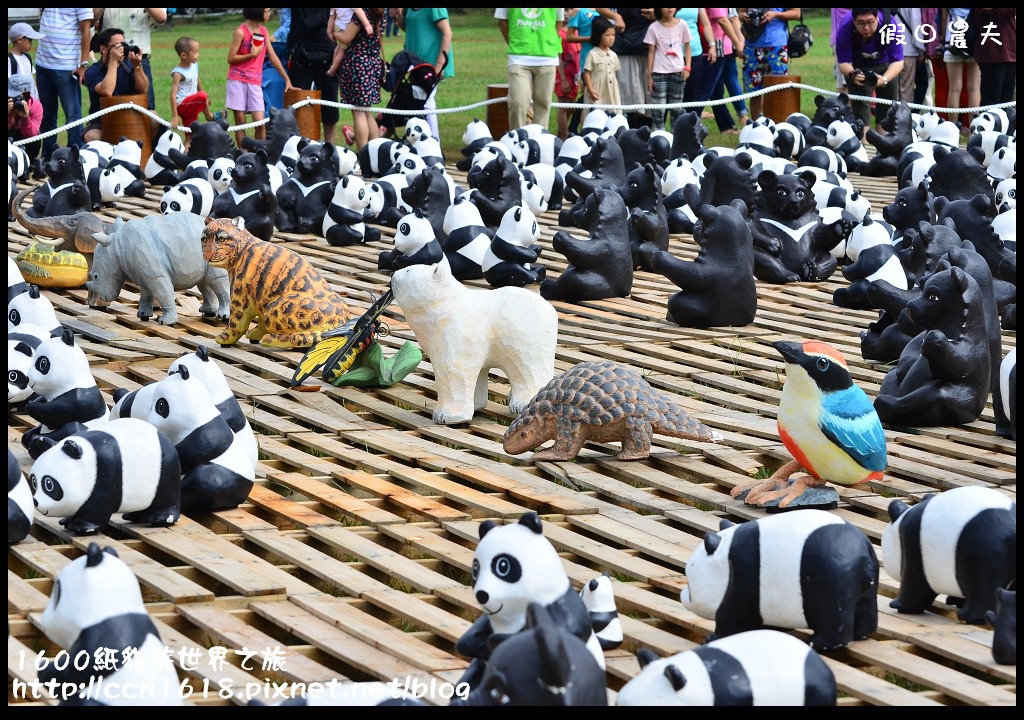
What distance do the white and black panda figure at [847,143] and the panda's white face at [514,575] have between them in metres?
9.58

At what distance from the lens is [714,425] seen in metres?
5.51

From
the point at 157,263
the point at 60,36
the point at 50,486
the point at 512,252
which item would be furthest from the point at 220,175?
the point at 50,486

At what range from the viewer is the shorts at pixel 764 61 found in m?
14.3

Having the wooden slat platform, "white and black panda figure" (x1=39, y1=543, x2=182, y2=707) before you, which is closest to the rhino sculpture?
the wooden slat platform

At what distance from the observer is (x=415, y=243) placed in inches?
315

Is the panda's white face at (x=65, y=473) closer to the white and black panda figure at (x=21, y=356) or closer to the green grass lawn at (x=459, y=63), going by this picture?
the white and black panda figure at (x=21, y=356)

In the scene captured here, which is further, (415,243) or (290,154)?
(290,154)

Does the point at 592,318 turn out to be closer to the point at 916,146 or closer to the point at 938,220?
the point at 938,220

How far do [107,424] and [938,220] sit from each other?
4.79 meters

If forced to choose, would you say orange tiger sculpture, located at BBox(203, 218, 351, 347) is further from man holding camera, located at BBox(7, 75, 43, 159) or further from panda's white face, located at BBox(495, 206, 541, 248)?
man holding camera, located at BBox(7, 75, 43, 159)

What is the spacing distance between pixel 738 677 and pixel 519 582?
0.54 meters

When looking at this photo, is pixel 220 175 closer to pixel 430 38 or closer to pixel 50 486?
pixel 430 38

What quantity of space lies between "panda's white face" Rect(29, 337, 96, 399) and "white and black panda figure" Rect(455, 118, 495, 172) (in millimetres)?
6716

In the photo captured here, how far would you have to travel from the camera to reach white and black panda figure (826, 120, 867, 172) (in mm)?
12219
